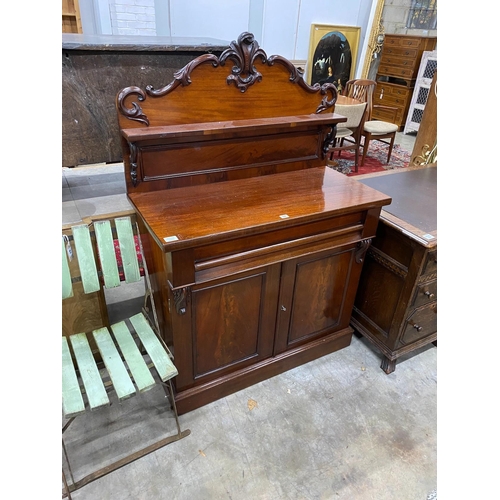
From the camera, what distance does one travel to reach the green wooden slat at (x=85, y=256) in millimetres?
1472

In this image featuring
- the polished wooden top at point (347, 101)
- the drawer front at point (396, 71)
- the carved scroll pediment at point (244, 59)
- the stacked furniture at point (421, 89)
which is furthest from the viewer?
the drawer front at point (396, 71)

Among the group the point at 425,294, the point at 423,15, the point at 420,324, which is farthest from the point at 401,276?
the point at 423,15

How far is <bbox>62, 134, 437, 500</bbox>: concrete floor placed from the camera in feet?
4.92

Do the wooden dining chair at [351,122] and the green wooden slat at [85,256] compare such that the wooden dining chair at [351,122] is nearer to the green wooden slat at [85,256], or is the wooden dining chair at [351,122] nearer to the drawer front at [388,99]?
the drawer front at [388,99]

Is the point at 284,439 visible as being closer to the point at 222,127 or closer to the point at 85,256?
the point at 85,256

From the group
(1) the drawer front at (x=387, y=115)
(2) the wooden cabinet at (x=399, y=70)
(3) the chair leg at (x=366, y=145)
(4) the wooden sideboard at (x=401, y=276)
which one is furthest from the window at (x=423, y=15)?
(4) the wooden sideboard at (x=401, y=276)

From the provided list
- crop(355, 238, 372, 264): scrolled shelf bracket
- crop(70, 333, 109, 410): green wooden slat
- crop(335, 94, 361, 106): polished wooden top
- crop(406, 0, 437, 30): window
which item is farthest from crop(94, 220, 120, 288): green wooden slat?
crop(406, 0, 437, 30): window

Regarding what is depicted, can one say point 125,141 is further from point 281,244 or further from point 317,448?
point 317,448

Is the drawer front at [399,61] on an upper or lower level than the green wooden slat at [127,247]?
upper

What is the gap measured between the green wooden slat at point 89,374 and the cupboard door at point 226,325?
32cm

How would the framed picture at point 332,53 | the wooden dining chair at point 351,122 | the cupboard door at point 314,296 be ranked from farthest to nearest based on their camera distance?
the framed picture at point 332,53 < the wooden dining chair at point 351,122 < the cupboard door at point 314,296

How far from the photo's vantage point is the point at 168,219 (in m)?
1.38

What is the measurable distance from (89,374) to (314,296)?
41.2 inches

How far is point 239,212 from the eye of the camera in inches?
57.6
